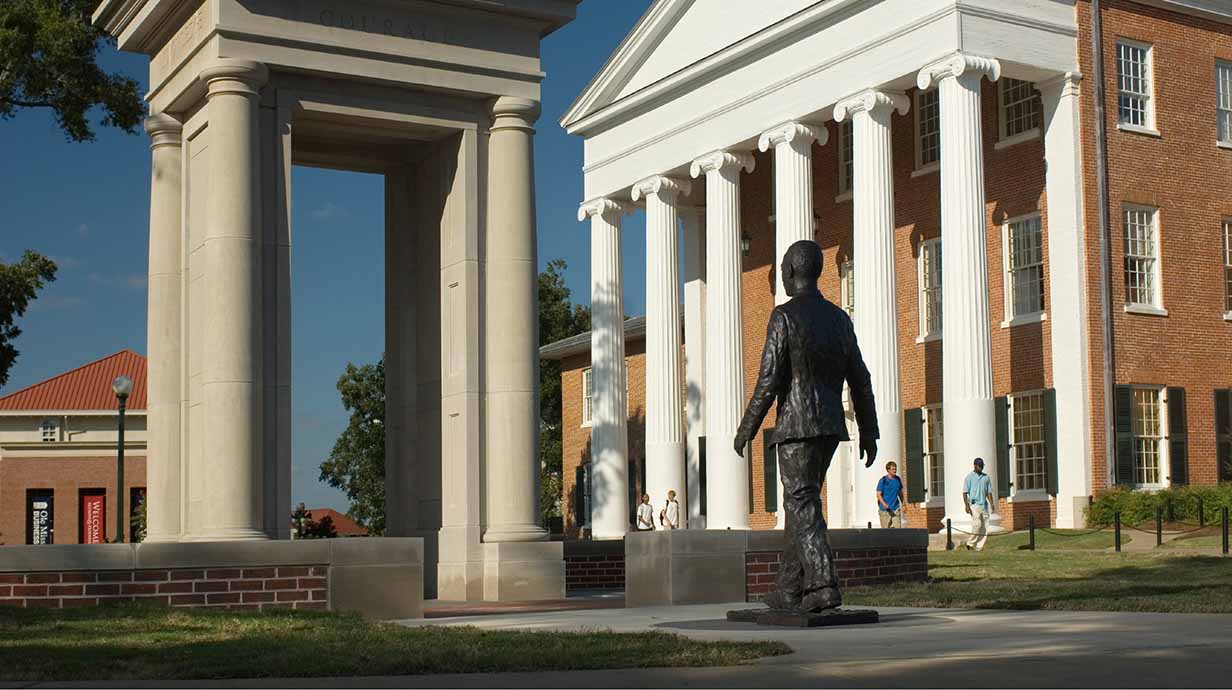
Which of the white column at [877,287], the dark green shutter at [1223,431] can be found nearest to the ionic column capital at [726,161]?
the white column at [877,287]

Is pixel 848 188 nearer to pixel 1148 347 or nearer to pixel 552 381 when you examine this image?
pixel 1148 347

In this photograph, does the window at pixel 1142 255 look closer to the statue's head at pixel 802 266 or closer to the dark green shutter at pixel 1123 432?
the dark green shutter at pixel 1123 432

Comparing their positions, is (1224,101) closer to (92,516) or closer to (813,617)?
(813,617)

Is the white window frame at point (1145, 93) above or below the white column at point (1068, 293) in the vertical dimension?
above

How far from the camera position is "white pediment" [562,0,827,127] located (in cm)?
4238

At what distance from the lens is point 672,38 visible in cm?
4588

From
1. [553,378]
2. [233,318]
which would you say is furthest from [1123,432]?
[553,378]

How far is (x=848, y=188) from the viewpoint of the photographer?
42594mm

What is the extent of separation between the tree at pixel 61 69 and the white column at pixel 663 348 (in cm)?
1963

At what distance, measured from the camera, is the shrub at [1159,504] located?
31.0 metres

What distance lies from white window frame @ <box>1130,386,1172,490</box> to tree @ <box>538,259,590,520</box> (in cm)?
3047

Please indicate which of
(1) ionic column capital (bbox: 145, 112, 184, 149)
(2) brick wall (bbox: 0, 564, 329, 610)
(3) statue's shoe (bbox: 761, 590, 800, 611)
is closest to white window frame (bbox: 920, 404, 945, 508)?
(1) ionic column capital (bbox: 145, 112, 184, 149)

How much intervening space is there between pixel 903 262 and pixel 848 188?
339 centimetres

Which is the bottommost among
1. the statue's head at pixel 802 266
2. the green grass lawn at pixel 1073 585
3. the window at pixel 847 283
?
the green grass lawn at pixel 1073 585
